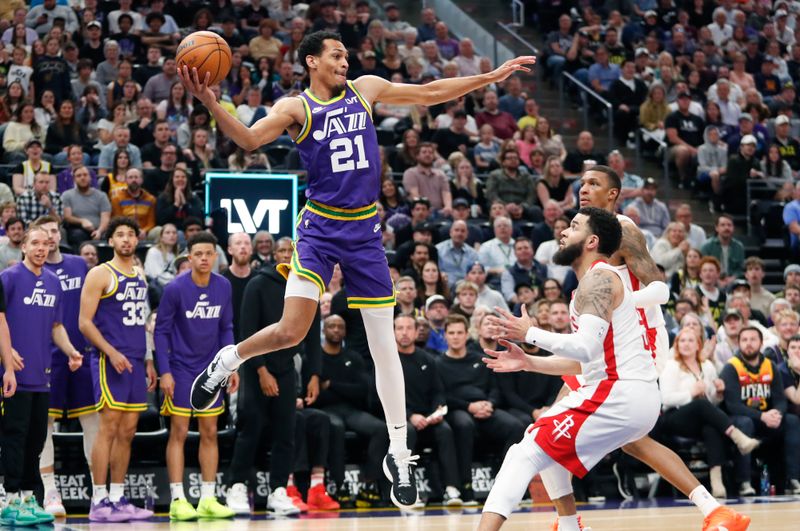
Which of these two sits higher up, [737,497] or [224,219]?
[224,219]

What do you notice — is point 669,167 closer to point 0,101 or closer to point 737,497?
point 737,497

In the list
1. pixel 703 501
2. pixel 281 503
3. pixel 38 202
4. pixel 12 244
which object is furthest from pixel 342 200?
pixel 38 202

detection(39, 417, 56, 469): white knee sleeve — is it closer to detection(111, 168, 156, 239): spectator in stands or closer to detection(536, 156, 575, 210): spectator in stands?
detection(111, 168, 156, 239): spectator in stands

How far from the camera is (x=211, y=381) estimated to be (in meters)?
7.91

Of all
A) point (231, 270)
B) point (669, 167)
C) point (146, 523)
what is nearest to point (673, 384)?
point (231, 270)

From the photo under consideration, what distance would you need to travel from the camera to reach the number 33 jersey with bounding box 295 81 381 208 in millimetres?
7473

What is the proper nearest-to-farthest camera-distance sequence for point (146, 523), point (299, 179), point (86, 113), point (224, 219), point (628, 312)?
point (628, 312) < point (146, 523) < point (224, 219) < point (299, 179) < point (86, 113)

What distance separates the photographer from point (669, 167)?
766 inches

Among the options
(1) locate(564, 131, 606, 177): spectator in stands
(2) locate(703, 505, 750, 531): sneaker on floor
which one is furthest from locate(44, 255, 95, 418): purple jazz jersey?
(1) locate(564, 131, 606, 177): spectator in stands

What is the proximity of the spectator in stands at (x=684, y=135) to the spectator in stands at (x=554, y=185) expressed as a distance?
3.30 m

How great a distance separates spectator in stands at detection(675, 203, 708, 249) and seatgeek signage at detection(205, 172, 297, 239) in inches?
223

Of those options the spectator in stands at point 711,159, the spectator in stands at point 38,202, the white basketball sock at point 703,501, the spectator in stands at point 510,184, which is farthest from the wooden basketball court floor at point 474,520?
the spectator in stands at point 711,159

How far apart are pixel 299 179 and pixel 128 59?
3.53 metres

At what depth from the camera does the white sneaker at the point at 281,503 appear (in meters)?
10.1
